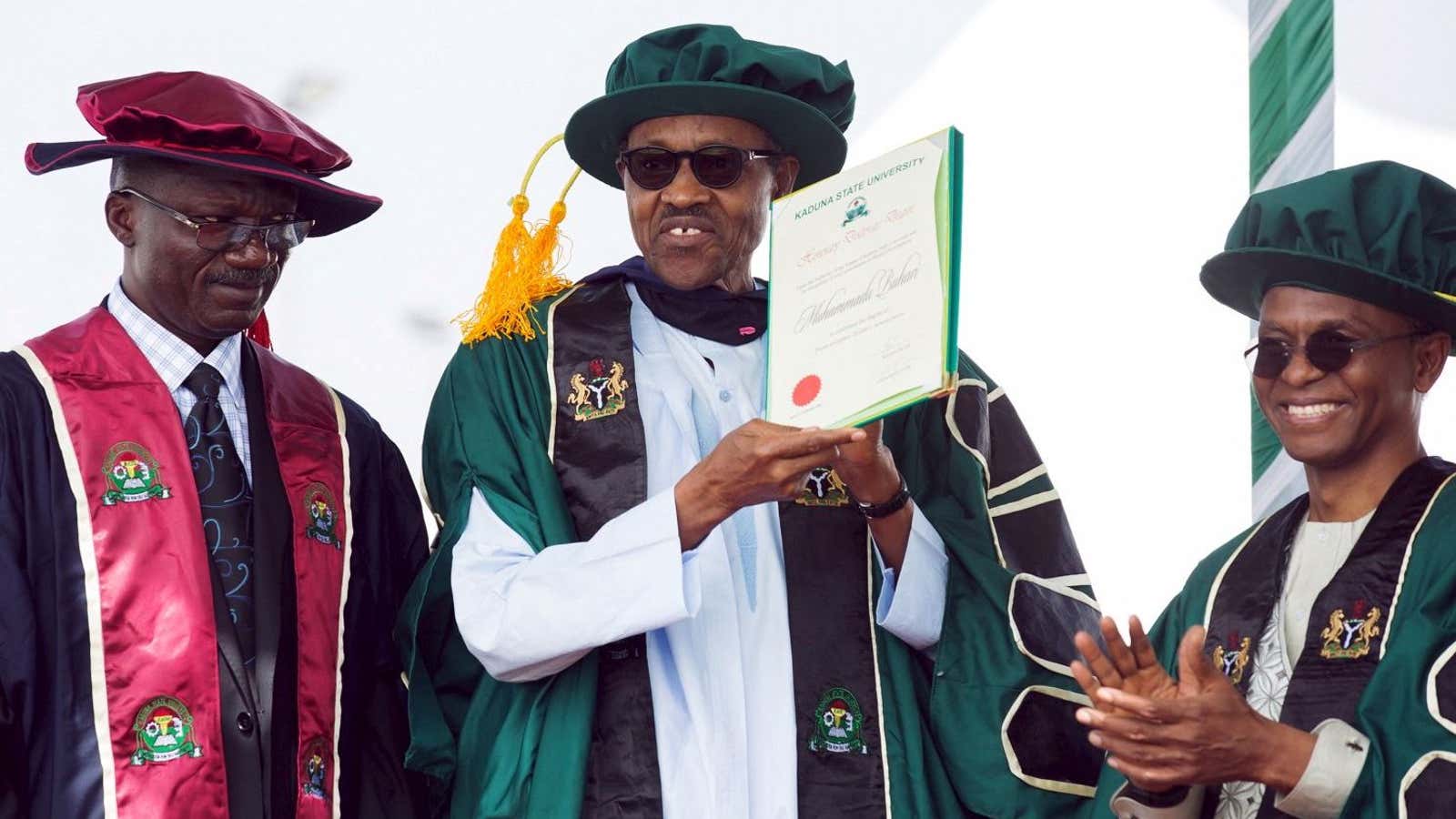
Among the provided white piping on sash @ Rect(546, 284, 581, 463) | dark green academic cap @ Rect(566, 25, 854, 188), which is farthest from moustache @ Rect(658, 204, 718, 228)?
white piping on sash @ Rect(546, 284, 581, 463)

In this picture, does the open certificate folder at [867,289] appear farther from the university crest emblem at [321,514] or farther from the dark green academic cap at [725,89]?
the university crest emblem at [321,514]

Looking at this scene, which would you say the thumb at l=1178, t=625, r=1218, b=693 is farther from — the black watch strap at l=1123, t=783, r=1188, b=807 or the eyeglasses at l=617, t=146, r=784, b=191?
the eyeglasses at l=617, t=146, r=784, b=191

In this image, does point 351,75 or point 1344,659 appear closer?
point 1344,659

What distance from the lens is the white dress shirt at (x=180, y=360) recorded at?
3.90m

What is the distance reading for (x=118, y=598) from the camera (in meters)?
3.65

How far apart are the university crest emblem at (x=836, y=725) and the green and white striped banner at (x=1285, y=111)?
1249 millimetres

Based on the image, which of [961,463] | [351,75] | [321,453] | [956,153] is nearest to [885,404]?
[956,153]

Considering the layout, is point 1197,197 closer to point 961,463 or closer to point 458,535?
point 961,463

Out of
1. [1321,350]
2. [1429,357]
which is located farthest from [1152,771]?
[1429,357]

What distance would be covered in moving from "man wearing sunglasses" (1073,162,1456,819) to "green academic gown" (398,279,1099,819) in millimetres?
199

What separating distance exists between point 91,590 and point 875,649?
57.4 inches

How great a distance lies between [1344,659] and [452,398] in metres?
1.75

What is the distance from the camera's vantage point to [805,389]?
343 centimetres

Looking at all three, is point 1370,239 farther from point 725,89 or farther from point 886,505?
point 725,89
